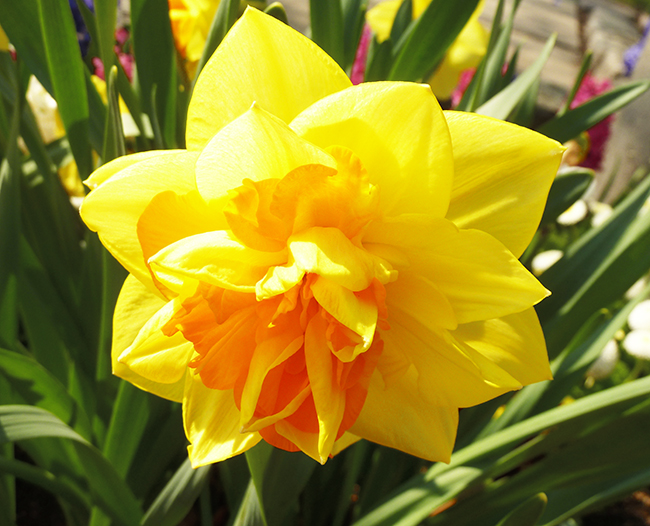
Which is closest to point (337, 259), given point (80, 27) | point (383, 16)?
Answer: point (383, 16)

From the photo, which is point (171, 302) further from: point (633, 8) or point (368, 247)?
point (633, 8)

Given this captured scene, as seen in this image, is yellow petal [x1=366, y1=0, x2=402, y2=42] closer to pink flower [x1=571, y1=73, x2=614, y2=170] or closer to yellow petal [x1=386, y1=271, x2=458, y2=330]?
yellow petal [x1=386, y1=271, x2=458, y2=330]

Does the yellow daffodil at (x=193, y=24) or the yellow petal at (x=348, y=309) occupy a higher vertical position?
the yellow daffodil at (x=193, y=24)

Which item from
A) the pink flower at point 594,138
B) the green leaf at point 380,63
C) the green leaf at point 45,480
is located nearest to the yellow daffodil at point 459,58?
the green leaf at point 380,63

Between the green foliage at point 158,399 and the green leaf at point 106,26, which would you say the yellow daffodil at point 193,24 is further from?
the green leaf at point 106,26

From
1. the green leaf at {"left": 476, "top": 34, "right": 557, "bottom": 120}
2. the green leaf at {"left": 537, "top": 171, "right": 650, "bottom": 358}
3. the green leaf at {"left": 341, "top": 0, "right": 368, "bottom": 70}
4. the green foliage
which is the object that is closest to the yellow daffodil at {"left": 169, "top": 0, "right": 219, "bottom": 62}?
the green foliage

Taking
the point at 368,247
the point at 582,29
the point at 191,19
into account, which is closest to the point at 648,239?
the point at 368,247

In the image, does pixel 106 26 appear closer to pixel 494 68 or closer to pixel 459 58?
pixel 494 68
